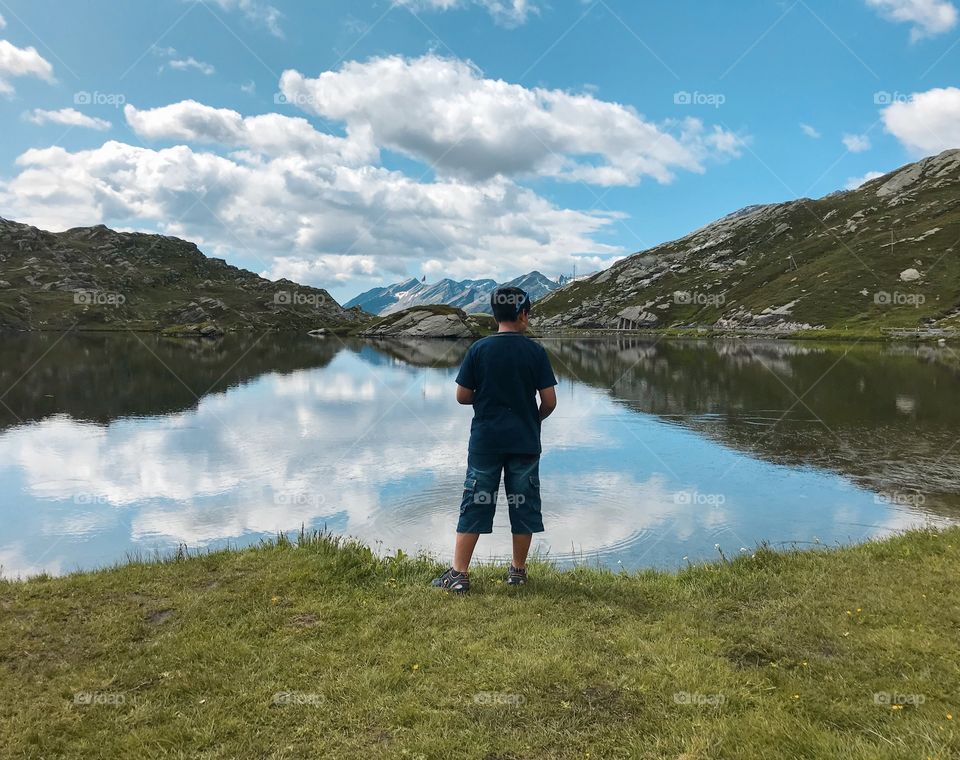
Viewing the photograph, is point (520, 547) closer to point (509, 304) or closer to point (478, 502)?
point (478, 502)

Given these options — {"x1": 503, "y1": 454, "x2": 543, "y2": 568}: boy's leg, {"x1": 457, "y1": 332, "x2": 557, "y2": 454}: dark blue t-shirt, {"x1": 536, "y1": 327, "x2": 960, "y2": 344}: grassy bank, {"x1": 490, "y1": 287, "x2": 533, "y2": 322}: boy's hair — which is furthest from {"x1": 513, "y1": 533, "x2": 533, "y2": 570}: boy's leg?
{"x1": 536, "y1": 327, "x2": 960, "y2": 344}: grassy bank

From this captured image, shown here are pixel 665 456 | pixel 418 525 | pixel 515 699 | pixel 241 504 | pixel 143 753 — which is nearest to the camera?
pixel 143 753

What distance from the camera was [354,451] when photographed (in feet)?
93.7

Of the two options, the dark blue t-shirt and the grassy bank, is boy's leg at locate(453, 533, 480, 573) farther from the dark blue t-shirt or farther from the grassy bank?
the grassy bank

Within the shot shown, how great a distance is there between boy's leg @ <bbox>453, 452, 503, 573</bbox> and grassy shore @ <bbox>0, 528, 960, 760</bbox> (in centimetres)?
91

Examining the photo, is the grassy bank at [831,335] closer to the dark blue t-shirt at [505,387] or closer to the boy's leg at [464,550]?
the dark blue t-shirt at [505,387]

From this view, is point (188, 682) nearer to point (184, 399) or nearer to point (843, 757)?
point (843, 757)

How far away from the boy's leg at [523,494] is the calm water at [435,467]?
19.0 feet

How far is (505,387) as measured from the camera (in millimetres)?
9828

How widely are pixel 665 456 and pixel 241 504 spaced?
62.1 feet

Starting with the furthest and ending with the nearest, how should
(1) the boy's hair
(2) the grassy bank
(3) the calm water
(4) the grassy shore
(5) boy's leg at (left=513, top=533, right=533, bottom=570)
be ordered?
(2) the grassy bank
(3) the calm water
(5) boy's leg at (left=513, top=533, right=533, bottom=570)
(1) the boy's hair
(4) the grassy shore

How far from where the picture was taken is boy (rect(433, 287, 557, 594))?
9828 millimetres

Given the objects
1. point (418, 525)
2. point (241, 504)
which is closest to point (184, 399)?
point (241, 504)

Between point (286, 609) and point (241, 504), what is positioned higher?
point (286, 609)
